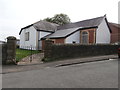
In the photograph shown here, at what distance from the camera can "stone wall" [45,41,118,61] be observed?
12805mm

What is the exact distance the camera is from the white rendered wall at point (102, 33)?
2242 cm

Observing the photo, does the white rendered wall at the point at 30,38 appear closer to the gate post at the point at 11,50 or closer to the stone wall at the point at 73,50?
the stone wall at the point at 73,50

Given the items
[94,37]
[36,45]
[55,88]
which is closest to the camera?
[55,88]

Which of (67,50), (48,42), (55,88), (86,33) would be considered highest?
(86,33)

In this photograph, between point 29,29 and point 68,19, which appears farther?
point 68,19

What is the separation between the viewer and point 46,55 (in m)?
12.6

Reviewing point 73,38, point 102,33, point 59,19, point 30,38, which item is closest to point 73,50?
point 73,38

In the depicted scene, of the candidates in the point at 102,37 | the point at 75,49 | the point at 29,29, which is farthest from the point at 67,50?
the point at 29,29

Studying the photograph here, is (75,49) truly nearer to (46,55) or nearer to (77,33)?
(46,55)

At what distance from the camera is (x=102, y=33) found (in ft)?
75.9

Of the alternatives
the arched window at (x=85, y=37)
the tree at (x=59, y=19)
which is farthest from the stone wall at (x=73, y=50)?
the tree at (x=59, y=19)

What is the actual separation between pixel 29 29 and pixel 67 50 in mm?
15950

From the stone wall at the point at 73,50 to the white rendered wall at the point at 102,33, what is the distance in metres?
3.90

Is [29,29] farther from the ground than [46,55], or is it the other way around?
[29,29]
